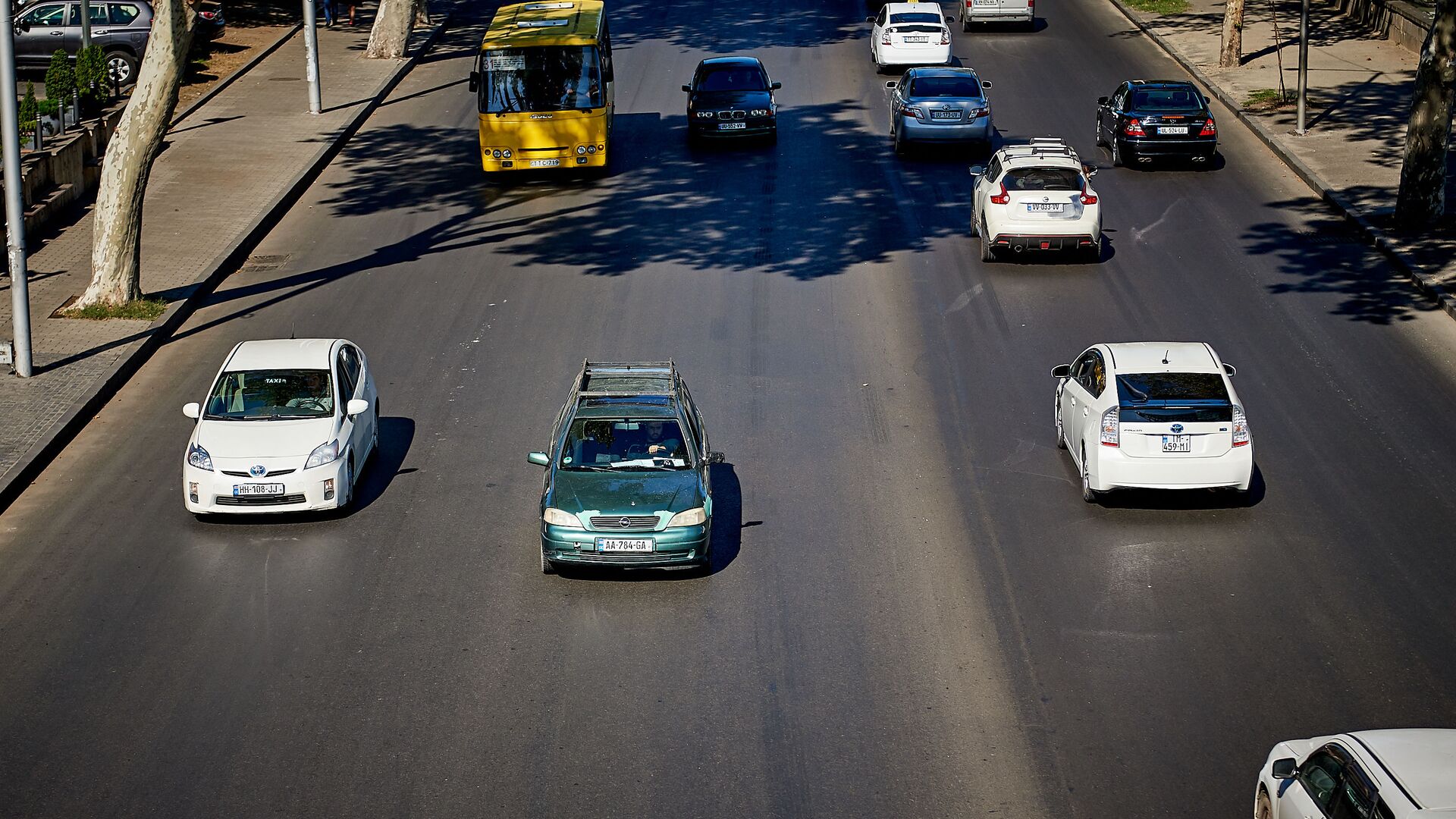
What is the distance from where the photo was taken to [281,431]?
1612 centimetres

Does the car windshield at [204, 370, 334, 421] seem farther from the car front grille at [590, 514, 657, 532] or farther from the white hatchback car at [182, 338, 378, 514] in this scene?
the car front grille at [590, 514, 657, 532]

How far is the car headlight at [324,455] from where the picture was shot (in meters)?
15.7

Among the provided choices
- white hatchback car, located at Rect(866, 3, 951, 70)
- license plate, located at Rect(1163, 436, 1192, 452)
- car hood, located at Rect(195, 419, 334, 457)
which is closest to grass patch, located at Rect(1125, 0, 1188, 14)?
white hatchback car, located at Rect(866, 3, 951, 70)

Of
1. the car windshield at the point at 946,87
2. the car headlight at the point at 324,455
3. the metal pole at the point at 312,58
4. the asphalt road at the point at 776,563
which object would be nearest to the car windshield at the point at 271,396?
the car headlight at the point at 324,455

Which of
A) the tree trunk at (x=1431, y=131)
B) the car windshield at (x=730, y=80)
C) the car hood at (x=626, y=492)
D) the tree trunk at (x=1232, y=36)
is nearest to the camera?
the car hood at (x=626, y=492)

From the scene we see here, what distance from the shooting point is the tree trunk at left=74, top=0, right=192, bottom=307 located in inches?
875

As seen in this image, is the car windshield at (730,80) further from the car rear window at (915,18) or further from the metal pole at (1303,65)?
the metal pole at (1303,65)

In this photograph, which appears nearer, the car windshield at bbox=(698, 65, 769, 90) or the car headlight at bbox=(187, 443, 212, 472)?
the car headlight at bbox=(187, 443, 212, 472)

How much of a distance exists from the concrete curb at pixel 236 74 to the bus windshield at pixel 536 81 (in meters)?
6.86

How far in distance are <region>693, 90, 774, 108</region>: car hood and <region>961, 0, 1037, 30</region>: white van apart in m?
11.9

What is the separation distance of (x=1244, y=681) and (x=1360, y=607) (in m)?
1.97

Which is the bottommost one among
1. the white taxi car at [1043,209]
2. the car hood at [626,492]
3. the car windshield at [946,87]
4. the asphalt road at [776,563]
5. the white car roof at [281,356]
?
the asphalt road at [776,563]

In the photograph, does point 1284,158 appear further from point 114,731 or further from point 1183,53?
point 114,731

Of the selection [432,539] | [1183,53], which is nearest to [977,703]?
[432,539]
